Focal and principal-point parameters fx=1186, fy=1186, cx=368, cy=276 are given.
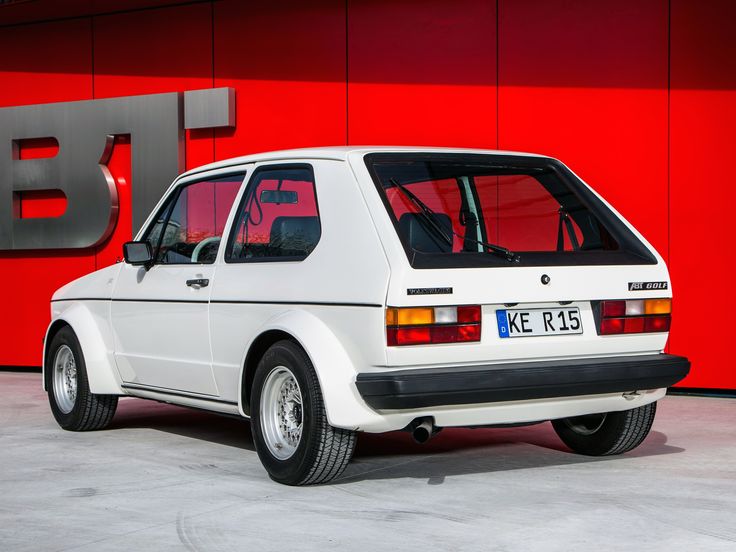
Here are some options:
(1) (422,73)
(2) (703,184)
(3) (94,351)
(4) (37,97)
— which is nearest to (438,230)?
(3) (94,351)

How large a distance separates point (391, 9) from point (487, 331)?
21.9 ft

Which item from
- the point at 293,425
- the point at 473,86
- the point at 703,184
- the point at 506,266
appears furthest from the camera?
the point at 473,86

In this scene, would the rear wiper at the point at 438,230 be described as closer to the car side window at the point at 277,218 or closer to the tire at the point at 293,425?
the car side window at the point at 277,218

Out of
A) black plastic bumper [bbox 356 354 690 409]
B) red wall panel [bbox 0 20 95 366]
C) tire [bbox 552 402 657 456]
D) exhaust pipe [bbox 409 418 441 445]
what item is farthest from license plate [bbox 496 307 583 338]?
red wall panel [bbox 0 20 95 366]

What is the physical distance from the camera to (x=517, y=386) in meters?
5.65

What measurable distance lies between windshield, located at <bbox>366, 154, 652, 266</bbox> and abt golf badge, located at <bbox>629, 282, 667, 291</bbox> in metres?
0.14

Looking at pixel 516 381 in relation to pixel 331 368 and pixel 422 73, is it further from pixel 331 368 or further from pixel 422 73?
pixel 422 73

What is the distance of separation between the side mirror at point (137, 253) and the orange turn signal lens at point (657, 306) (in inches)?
119

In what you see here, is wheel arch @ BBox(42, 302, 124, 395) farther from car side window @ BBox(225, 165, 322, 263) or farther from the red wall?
the red wall

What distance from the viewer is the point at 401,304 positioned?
→ 5.39m

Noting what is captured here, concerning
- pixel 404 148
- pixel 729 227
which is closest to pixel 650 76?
pixel 729 227

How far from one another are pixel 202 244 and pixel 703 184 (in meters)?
5.24

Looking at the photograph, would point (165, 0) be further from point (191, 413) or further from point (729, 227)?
point (729, 227)

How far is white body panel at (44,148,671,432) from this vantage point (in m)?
5.53
